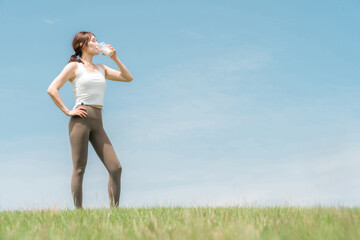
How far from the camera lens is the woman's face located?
6133 mm

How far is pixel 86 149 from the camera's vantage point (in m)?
5.84

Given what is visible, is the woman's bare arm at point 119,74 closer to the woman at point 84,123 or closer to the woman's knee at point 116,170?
the woman at point 84,123

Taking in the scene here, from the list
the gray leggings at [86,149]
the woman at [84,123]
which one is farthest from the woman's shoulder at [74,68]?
the gray leggings at [86,149]

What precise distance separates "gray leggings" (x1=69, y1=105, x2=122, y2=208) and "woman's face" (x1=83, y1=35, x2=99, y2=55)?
2.89ft

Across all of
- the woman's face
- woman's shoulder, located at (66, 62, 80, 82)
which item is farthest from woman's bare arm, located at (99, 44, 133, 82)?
woman's shoulder, located at (66, 62, 80, 82)

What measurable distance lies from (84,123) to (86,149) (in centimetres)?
37

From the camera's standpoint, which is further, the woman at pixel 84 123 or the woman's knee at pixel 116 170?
the woman's knee at pixel 116 170

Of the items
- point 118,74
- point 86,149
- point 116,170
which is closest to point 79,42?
point 118,74

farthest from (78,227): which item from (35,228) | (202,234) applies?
(202,234)

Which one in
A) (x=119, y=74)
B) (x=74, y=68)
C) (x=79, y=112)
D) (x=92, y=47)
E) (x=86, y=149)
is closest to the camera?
(x=79, y=112)

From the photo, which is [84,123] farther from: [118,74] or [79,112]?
[118,74]

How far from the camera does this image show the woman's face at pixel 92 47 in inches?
241

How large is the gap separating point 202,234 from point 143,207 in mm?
3047

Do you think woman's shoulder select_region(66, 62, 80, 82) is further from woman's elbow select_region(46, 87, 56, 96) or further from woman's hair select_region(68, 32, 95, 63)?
woman's elbow select_region(46, 87, 56, 96)
